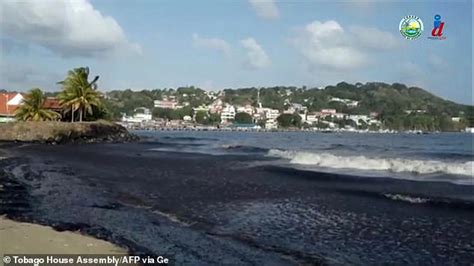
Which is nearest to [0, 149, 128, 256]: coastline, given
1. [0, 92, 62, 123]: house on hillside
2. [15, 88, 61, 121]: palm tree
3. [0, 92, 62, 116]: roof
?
[15, 88, 61, 121]: palm tree

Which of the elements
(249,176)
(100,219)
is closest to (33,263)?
(100,219)

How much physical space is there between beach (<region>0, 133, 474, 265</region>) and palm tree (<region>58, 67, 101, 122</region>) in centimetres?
3836

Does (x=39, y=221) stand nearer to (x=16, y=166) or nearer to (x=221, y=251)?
(x=221, y=251)

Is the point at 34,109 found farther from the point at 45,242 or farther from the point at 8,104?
the point at 45,242

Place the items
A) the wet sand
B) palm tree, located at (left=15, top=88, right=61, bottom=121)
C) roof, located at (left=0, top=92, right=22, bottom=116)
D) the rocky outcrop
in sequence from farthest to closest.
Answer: roof, located at (left=0, top=92, right=22, bottom=116) < palm tree, located at (left=15, top=88, right=61, bottom=121) < the rocky outcrop < the wet sand

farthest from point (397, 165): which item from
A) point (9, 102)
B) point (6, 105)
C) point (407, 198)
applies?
point (6, 105)

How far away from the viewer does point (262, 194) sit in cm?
1544

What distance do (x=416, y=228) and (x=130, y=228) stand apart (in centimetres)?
606

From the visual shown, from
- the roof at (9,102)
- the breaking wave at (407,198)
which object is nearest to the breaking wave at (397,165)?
the breaking wave at (407,198)

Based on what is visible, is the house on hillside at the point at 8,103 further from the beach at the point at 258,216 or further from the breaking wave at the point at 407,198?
the breaking wave at the point at 407,198

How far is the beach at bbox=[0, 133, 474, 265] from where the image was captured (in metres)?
8.20

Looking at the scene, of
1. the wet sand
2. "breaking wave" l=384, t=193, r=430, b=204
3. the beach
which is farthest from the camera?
"breaking wave" l=384, t=193, r=430, b=204

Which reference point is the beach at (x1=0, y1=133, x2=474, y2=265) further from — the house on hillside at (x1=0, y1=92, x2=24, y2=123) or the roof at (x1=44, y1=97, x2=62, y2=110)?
the house on hillside at (x1=0, y1=92, x2=24, y2=123)

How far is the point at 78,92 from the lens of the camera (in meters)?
56.2
